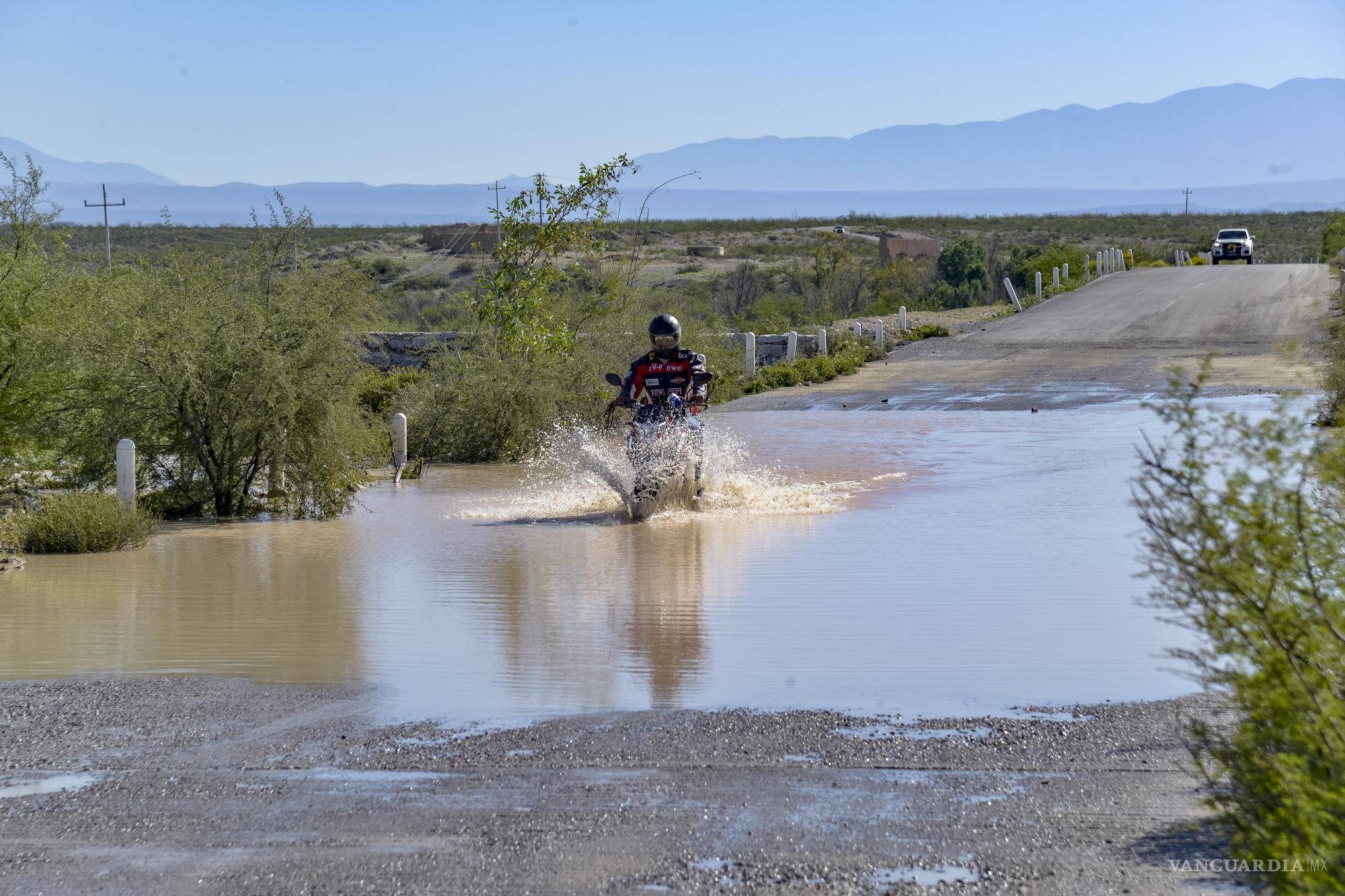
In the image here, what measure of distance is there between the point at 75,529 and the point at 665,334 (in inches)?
225

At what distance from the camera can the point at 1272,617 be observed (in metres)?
4.01

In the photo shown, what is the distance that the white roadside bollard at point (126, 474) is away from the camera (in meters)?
13.8

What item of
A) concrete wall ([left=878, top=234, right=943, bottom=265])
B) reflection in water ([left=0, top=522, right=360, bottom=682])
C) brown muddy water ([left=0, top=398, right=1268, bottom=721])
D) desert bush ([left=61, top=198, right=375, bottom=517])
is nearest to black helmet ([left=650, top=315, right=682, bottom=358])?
brown muddy water ([left=0, top=398, right=1268, bottom=721])

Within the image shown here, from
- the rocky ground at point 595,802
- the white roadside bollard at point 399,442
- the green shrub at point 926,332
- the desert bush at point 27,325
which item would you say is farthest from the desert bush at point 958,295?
the rocky ground at point 595,802

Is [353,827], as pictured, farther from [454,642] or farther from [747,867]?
[454,642]

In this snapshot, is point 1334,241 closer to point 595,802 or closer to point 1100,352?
point 1100,352

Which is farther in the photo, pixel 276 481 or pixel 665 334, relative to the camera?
pixel 276 481

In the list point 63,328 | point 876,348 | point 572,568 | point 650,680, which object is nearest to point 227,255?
point 63,328

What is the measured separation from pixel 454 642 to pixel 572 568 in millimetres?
2861

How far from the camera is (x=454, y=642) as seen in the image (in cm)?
926

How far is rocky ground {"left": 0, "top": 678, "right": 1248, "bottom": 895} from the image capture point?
520 centimetres

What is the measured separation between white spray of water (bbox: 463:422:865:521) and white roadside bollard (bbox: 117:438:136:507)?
3.43 m

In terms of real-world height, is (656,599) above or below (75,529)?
below
